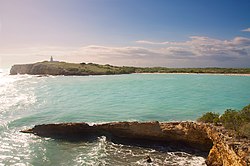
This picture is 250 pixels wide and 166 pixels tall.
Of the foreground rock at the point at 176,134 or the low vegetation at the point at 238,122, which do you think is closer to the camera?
the foreground rock at the point at 176,134

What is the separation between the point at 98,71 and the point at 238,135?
310ft

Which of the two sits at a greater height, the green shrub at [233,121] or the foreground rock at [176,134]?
the green shrub at [233,121]

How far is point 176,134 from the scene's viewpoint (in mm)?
17750

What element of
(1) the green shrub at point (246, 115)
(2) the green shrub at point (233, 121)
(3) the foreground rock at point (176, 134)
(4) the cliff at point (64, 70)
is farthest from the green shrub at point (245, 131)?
(4) the cliff at point (64, 70)

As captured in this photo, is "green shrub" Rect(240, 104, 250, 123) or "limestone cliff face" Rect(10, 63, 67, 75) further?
"limestone cliff face" Rect(10, 63, 67, 75)

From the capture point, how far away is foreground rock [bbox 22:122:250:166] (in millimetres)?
11135

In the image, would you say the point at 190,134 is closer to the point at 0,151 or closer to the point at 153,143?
the point at 153,143

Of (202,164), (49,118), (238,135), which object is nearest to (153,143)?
(202,164)

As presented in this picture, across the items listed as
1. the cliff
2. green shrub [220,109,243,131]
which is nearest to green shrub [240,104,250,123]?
green shrub [220,109,243,131]

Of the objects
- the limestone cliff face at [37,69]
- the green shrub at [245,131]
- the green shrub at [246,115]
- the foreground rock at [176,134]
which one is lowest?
the foreground rock at [176,134]

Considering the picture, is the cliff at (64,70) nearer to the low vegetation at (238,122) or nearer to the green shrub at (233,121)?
the low vegetation at (238,122)

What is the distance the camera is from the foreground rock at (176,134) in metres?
11.1

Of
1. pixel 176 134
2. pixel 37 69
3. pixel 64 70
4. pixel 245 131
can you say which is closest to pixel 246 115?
pixel 245 131

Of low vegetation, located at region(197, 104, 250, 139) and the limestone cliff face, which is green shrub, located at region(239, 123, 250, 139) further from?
the limestone cliff face
